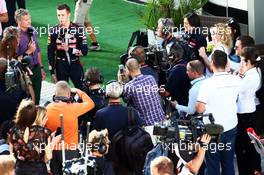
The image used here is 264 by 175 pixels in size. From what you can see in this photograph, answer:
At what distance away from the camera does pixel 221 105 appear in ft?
24.6

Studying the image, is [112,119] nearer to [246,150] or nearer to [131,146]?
[131,146]

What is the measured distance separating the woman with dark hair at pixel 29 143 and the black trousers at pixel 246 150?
Result: 2472mm

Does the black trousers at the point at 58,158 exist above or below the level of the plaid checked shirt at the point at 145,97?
below

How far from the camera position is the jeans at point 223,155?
7.66m

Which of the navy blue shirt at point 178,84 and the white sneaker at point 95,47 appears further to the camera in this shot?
the white sneaker at point 95,47

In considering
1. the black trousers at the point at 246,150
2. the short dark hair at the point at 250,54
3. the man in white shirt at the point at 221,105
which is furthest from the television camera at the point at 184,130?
the short dark hair at the point at 250,54

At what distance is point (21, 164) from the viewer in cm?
675

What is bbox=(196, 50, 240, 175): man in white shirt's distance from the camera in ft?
24.4

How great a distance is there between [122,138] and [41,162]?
90 cm

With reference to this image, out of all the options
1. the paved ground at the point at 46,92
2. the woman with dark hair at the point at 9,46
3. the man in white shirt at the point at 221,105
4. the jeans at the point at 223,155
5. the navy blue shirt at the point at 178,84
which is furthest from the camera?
the paved ground at the point at 46,92

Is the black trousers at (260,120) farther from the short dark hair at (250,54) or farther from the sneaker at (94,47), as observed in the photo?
the sneaker at (94,47)

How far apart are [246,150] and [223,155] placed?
23.9 inches

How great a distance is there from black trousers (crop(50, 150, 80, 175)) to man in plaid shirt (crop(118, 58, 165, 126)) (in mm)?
999

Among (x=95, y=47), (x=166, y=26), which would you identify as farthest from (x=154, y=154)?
(x=95, y=47)
